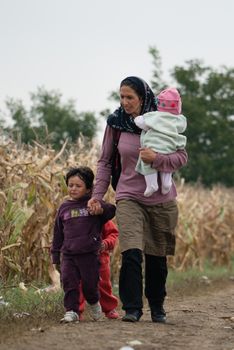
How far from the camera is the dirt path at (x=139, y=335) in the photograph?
578 cm

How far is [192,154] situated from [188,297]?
89.0 ft

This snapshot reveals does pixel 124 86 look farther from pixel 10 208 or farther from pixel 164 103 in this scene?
pixel 10 208

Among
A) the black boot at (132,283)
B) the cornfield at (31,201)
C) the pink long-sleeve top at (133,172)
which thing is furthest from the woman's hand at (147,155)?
the cornfield at (31,201)

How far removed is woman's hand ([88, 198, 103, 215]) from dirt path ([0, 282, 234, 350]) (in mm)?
810

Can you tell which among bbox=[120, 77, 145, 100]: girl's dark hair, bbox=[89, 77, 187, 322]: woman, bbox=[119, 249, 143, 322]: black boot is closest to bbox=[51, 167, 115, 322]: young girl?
bbox=[89, 77, 187, 322]: woman

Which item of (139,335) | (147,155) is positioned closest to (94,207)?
(147,155)

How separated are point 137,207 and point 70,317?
0.95 m

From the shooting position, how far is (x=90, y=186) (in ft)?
23.8

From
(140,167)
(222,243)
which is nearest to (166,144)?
(140,167)

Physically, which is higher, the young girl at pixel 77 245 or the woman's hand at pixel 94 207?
the woman's hand at pixel 94 207

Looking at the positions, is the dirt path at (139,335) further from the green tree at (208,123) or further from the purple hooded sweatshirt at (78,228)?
the green tree at (208,123)

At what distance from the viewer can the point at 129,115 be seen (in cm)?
715

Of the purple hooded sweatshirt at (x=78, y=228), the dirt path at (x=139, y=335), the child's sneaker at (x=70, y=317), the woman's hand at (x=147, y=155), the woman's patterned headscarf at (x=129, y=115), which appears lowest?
the dirt path at (x=139, y=335)

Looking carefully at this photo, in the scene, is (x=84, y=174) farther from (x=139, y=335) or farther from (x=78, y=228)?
(x=139, y=335)
